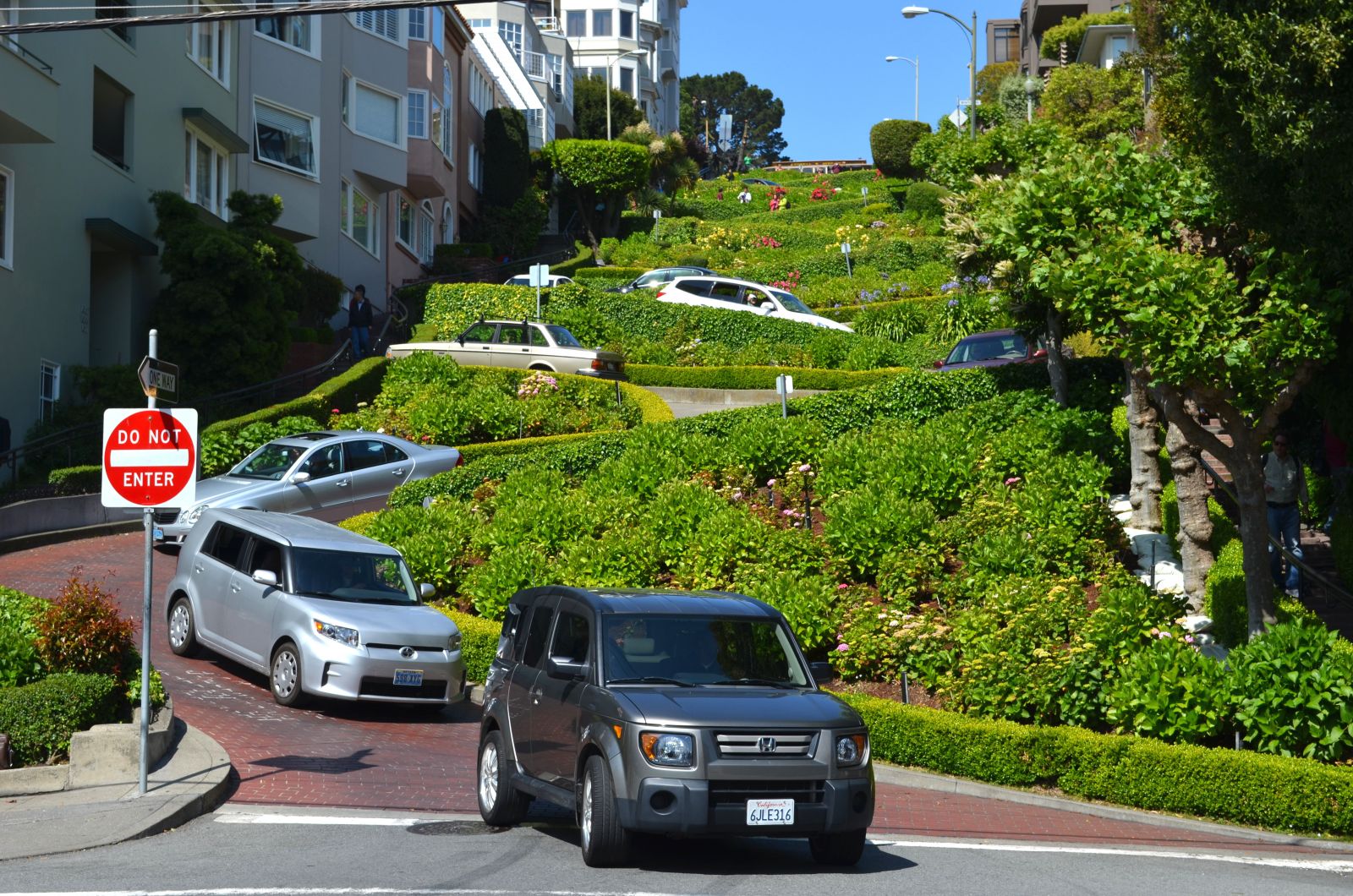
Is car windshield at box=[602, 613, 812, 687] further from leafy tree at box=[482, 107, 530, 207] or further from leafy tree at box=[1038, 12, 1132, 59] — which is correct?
leafy tree at box=[1038, 12, 1132, 59]

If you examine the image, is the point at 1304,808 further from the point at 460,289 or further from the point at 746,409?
the point at 460,289

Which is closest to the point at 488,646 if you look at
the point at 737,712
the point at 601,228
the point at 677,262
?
the point at 737,712

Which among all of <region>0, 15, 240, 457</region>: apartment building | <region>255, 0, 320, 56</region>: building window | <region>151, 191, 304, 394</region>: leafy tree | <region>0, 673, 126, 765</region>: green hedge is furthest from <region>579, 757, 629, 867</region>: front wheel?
<region>255, 0, 320, 56</region>: building window

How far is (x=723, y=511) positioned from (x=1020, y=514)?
147 inches

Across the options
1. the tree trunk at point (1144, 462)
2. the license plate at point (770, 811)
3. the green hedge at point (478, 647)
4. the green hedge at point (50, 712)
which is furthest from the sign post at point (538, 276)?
the license plate at point (770, 811)

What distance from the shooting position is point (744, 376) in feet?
117

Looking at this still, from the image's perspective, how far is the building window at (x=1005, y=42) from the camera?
112125 mm

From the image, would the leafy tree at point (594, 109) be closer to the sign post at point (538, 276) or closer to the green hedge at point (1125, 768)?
the sign post at point (538, 276)

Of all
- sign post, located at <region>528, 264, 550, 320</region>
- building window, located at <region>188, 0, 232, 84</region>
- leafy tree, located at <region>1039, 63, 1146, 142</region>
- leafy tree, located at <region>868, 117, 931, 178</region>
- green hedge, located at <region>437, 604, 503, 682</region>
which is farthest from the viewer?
leafy tree, located at <region>868, 117, 931, 178</region>

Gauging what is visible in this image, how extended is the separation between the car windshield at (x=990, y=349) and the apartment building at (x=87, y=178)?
50.1ft

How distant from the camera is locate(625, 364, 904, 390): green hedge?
115 ft

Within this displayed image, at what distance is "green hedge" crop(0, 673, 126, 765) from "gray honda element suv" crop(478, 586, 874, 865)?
3.15 meters

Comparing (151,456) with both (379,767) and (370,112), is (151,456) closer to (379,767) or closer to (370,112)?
(379,767)

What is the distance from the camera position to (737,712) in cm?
901
